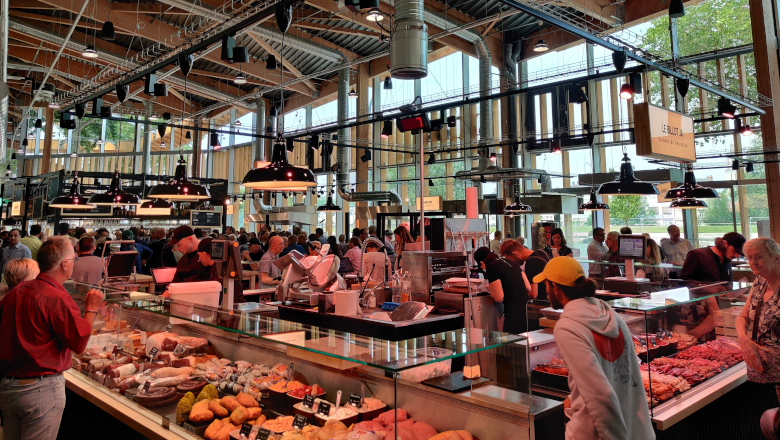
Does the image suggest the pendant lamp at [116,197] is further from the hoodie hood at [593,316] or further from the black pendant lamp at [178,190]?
the hoodie hood at [593,316]

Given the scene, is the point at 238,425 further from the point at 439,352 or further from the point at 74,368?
the point at 74,368

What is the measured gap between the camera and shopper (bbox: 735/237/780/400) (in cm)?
296

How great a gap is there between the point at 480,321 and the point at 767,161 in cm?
757

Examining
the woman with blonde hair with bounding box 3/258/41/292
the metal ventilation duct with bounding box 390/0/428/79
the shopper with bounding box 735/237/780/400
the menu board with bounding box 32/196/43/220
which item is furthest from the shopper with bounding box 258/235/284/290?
the menu board with bounding box 32/196/43/220

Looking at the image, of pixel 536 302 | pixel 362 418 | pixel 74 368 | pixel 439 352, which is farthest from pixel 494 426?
pixel 74 368

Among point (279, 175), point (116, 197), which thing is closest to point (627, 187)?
point (279, 175)

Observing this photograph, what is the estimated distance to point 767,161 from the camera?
8.47 m

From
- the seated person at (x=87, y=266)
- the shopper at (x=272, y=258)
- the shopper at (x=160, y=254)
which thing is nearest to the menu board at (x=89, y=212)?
the shopper at (x=160, y=254)

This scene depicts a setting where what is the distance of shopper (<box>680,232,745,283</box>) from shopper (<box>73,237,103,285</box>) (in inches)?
308

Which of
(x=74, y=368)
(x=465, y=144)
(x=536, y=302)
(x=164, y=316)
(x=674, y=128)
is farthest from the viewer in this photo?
(x=465, y=144)

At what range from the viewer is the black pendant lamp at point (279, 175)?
13.0 feet

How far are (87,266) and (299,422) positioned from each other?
217 inches

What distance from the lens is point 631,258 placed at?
6.23 m

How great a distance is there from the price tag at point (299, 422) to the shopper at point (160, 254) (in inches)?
287
